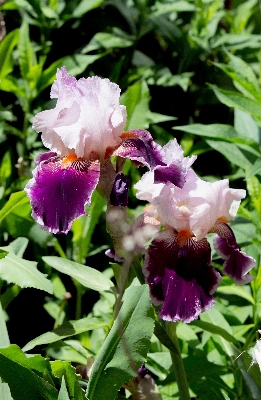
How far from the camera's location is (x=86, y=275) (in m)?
1.10

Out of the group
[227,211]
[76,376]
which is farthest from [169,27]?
[76,376]

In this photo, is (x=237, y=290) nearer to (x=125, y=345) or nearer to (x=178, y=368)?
(x=178, y=368)

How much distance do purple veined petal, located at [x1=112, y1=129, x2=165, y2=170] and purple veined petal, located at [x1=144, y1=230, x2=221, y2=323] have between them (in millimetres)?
134

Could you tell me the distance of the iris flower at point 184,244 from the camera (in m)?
0.92

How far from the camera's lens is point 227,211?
100 centimetres

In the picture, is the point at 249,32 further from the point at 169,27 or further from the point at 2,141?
the point at 2,141

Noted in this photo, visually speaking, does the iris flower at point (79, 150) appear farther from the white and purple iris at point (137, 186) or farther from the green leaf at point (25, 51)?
the green leaf at point (25, 51)

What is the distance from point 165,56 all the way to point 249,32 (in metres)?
0.38

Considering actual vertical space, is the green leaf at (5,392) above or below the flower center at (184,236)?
below

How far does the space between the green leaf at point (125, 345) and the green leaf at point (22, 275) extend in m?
0.23

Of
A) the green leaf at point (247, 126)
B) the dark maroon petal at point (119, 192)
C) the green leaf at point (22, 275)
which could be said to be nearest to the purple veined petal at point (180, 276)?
the dark maroon petal at point (119, 192)

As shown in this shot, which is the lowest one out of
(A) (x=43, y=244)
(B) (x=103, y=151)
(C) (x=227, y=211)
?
(A) (x=43, y=244)

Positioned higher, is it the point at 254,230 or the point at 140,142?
the point at 140,142

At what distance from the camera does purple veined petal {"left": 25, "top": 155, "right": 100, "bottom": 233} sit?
0.86 m
